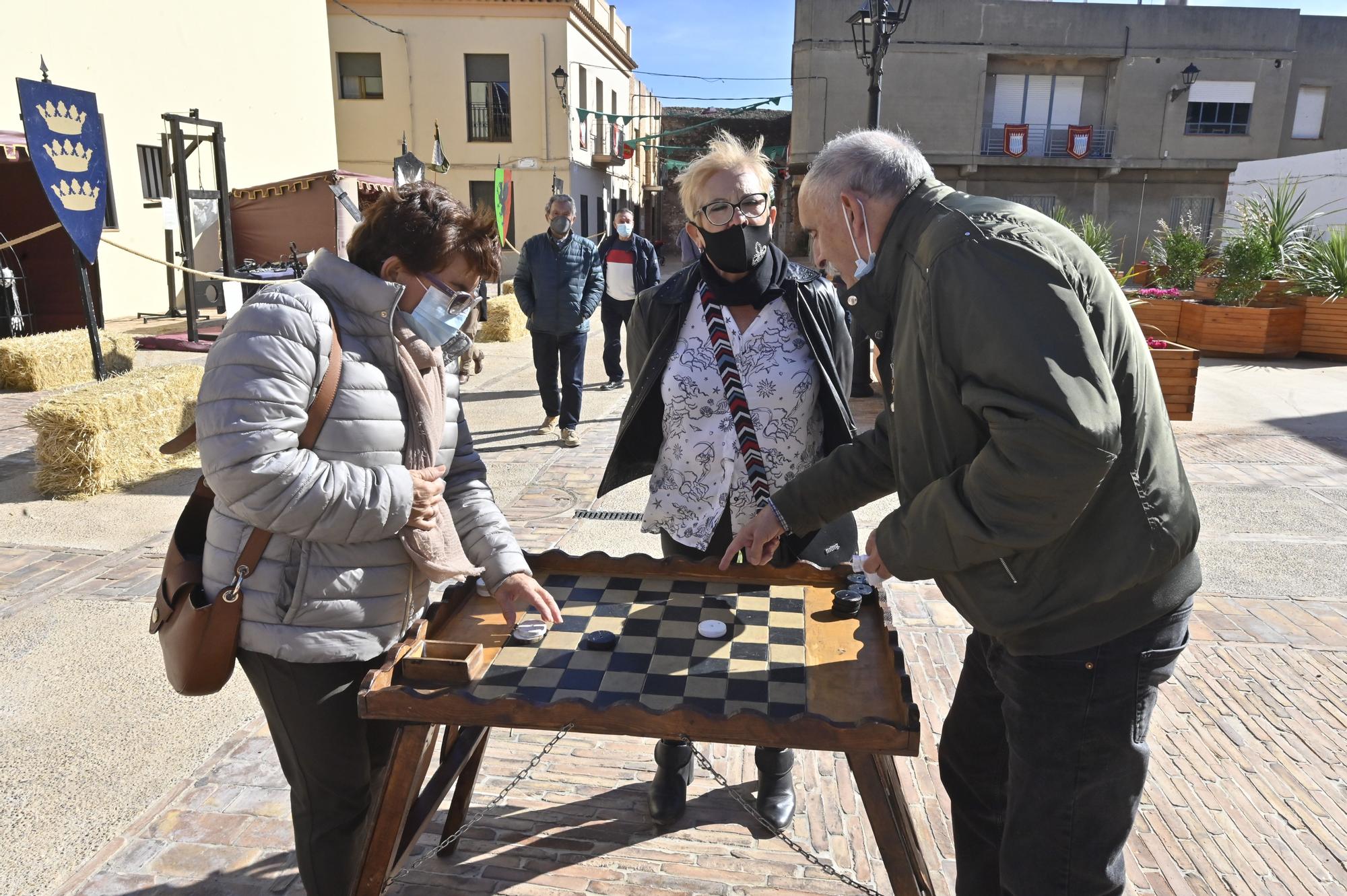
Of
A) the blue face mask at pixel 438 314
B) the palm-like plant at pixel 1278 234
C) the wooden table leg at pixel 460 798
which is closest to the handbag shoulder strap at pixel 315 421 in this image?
the blue face mask at pixel 438 314

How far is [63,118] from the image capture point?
24.0ft

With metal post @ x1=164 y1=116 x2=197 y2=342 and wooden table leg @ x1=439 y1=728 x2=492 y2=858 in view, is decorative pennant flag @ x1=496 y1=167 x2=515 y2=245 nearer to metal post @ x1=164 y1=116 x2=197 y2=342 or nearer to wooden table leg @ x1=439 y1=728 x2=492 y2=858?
metal post @ x1=164 y1=116 x2=197 y2=342

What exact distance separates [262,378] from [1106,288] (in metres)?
1.53

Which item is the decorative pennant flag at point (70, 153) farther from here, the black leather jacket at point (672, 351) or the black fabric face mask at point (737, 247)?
the black fabric face mask at point (737, 247)

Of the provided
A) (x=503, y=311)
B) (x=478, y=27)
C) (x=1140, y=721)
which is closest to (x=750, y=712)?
(x=1140, y=721)

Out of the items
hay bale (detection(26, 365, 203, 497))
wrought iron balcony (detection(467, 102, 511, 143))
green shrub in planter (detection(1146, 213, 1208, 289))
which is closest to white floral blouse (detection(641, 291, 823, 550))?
hay bale (detection(26, 365, 203, 497))

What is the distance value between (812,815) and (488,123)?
1015 inches

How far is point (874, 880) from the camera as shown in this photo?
2.48 meters

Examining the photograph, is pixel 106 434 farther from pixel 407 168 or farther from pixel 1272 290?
pixel 1272 290

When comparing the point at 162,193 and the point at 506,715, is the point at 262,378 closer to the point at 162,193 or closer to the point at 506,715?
the point at 506,715

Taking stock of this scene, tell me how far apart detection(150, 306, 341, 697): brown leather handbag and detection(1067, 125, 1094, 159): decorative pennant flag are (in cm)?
3121

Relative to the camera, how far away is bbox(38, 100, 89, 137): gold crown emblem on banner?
7.15 m

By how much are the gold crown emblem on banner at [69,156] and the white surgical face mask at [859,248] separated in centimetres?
767

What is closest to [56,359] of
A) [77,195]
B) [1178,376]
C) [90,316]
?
[90,316]
